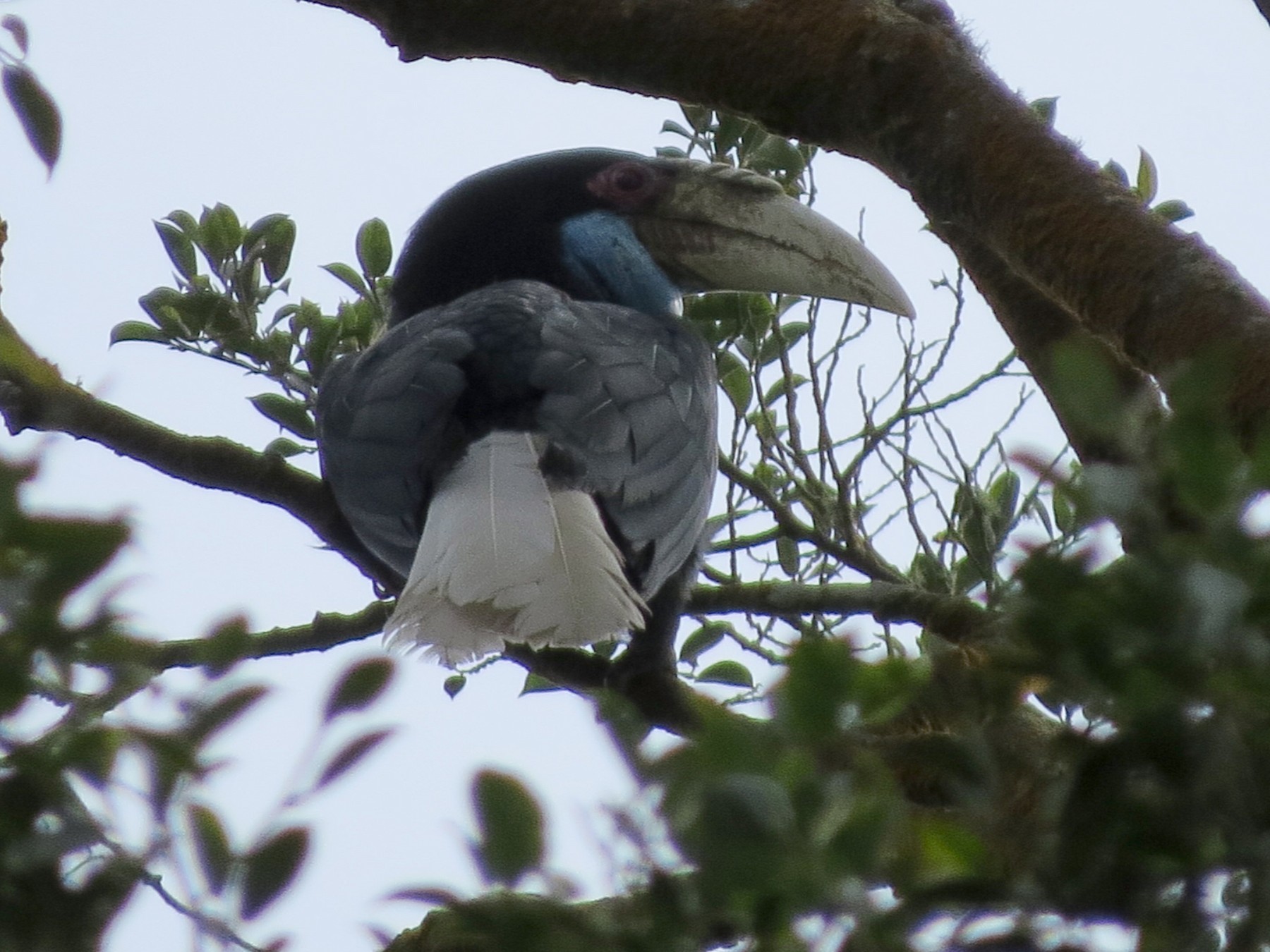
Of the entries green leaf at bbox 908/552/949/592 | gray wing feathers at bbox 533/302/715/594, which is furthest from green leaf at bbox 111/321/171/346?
green leaf at bbox 908/552/949/592

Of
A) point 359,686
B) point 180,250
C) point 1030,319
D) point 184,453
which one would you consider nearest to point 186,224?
A: point 180,250

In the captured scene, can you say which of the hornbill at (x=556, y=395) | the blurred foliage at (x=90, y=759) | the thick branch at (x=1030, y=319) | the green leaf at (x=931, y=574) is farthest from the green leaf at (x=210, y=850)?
the green leaf at (x=931, y=574)

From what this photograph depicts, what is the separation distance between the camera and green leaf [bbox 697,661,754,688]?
370 cm

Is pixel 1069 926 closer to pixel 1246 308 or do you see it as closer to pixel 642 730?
pixel 642 730

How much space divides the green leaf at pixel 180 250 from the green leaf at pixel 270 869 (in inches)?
110

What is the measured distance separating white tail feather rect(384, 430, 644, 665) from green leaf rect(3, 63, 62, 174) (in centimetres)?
105

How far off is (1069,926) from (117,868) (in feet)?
1.77

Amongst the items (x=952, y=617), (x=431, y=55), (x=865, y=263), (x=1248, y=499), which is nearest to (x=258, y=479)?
(x=431, y=55)

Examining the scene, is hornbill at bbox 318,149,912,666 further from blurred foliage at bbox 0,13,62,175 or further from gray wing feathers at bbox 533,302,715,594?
blurred foliage at bbox 0,13,62,175

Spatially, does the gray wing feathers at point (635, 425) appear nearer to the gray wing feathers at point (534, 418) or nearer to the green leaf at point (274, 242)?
the gray wing feathers at point (534, 418)

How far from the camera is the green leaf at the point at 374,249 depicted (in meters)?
3.94

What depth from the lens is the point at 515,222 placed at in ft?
13.6

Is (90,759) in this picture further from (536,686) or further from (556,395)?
(536,686)

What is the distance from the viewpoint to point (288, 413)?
363 centimetres
